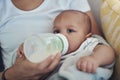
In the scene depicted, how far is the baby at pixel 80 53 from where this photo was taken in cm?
100

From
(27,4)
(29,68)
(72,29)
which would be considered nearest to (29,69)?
(29,68)

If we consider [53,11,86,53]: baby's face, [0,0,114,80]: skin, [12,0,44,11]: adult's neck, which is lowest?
[0,0,114,80]: skin

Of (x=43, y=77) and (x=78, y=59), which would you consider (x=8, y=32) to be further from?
(x=78, y=59)

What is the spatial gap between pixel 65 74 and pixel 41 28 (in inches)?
14.2

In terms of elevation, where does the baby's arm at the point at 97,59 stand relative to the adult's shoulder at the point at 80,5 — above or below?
below

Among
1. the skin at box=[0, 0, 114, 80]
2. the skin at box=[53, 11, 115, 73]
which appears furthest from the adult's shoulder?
the skin at box=[0, 0, 114, 80]

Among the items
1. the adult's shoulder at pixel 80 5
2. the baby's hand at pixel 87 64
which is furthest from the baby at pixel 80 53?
the adult's shoulder at pixel 80 5

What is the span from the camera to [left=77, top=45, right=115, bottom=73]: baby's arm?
0.99 metres

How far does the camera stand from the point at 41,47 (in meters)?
0.95

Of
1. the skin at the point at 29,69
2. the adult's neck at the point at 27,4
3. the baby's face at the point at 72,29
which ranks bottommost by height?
the skin at the point at 29,69

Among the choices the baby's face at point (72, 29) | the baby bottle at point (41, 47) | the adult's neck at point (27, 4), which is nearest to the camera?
the baby bottle at point (41, 47)

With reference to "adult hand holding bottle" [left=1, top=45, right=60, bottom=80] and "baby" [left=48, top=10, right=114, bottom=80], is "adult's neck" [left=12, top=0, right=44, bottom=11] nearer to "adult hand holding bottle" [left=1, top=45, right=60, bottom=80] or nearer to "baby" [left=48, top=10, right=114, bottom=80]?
"baby" [left=48, top=10, right=114, bottom=80]

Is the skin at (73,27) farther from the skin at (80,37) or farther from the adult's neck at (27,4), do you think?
the adult's neck at (27,4)

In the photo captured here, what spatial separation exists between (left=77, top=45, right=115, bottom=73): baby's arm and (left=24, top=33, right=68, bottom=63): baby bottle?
102 mm
